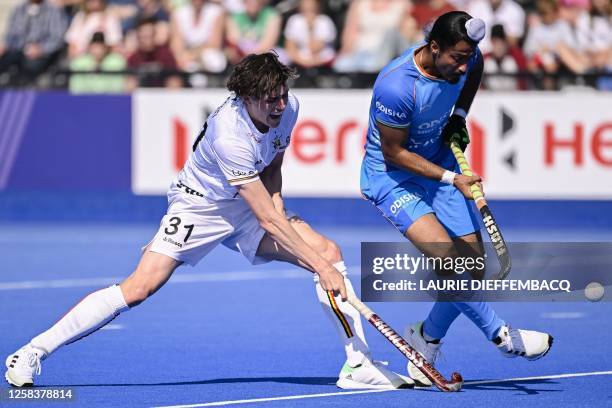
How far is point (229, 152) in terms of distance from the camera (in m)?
7.80

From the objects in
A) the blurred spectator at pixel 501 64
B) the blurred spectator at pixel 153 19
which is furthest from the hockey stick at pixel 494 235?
the blurred spectator at pixel 153 19

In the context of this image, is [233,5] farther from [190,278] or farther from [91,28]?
[190,278]

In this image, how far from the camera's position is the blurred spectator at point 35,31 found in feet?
59.4

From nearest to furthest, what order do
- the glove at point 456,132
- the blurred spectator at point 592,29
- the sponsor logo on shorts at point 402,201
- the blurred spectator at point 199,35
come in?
the sponsor logo on shorts at point 402,201, the glove at point 456,132, the blurred spectator at point 592,29, the blurred spectator at point 199,35

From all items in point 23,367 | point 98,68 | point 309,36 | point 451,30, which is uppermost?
point 309,36

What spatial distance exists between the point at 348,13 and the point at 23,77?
4.11 meters

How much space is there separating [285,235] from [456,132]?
4.60 ft

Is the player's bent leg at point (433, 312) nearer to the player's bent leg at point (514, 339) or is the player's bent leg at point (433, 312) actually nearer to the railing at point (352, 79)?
the player's bent leg at point (514, 339)

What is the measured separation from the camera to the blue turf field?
314 inches

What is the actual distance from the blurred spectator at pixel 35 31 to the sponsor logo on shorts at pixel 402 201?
1027 centimetres

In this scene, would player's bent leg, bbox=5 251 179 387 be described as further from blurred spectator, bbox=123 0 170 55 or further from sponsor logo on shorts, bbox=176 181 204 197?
blurred spectator, bbox=123 0 170 55

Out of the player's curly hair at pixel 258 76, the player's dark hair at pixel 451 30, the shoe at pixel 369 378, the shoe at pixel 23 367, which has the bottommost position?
the shoe at pixel 369 378

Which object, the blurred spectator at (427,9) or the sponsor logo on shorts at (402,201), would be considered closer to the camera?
the sponsor logo on shorts at (402,201)

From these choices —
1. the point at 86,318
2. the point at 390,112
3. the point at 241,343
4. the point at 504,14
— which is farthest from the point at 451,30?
the point at 504,14
